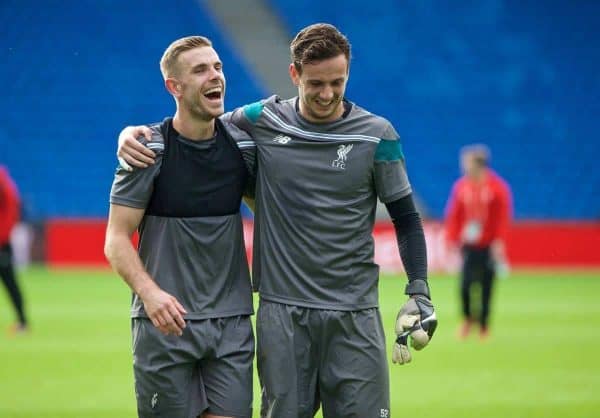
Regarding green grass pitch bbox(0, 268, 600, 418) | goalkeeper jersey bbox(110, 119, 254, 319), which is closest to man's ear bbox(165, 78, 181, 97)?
goalkeeper jersey bbox(110, 119, 254, 319)

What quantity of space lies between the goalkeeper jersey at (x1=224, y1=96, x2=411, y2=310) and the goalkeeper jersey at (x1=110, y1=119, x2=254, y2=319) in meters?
0.20

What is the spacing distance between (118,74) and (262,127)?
81.5 ft

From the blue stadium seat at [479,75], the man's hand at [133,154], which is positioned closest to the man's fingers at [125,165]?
the man's hand at [133,154]

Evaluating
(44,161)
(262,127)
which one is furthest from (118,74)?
(262,127)

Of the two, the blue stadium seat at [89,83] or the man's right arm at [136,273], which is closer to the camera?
the man's right arm at [136,273]

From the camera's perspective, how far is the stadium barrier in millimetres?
25359

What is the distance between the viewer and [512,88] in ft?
98.2

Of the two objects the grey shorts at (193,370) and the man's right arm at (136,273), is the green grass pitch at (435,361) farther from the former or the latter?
the man's right arm at (136,273)

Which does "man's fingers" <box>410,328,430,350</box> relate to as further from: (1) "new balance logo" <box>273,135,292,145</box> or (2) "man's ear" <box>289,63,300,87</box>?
(2) "man's ear" <box>289,63,300,87</box>

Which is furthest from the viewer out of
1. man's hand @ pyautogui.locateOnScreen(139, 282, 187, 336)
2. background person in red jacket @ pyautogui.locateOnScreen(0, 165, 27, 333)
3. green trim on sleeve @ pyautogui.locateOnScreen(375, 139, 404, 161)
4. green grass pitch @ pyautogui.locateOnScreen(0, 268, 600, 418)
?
background person in red jacket @ pyautogui.locateOnScreen(0, 165, 27, 333)

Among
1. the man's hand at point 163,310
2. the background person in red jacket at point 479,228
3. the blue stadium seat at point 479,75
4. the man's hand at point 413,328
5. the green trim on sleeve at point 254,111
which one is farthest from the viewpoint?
the blue stadium seat at point 479,75

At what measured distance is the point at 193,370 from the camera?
17.9 feet

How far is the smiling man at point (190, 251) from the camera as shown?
535cm

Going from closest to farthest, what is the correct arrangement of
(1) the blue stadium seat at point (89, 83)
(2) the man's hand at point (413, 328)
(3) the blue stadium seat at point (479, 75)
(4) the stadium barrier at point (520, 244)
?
(2) the man's hand at point (413, 328) < (4) the stadium barrier at point (520, 244) < (1) the blue stadium seat at point (89, 83) < (3) the blue stadium seat at point (479, 75)
